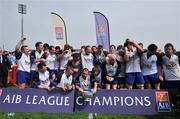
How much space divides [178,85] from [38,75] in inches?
165

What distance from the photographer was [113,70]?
10.4 m

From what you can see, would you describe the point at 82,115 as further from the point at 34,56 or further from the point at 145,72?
the point at 34,56

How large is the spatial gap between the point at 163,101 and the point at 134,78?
1128 mm

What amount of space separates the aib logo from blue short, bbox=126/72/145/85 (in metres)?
0.73

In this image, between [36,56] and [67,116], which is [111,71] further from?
[36,56]

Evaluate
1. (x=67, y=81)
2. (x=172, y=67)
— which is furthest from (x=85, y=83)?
(x=172, y=67)

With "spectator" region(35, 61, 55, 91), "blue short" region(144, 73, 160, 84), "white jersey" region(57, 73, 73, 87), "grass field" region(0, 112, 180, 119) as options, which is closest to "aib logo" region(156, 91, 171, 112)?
"grass field" region(0, 112, 180, 119)

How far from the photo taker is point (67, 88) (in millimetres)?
10172

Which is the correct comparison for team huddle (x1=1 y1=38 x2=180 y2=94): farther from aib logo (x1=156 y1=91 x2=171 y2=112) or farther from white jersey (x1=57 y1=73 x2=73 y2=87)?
aib logo (x1=156 y1=91 x2=171 y2=112)

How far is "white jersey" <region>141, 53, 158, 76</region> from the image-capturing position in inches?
402

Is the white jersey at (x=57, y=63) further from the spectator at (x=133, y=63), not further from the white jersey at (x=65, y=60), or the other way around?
the spectator at (x=133, y=63)

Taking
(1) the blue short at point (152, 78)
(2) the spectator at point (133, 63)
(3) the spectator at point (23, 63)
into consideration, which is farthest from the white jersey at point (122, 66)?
(3) the spectator at point (23, 63)

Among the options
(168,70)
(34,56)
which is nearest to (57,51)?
(34,56)

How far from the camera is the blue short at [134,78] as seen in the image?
33.7 ft
